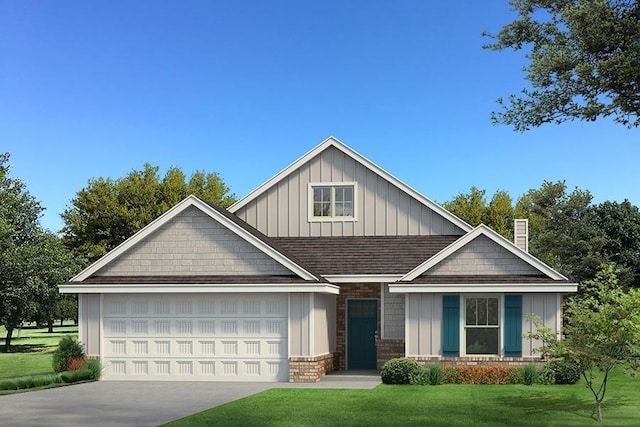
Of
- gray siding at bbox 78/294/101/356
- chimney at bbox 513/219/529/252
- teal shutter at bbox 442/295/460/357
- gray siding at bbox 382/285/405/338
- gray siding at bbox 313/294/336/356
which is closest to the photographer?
teal shutter at bbox 442/295/460/357

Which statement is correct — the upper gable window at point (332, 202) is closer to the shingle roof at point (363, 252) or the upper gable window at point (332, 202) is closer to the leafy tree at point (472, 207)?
the shingle roof at point (363, 252)

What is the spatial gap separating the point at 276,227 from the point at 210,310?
5.77 m

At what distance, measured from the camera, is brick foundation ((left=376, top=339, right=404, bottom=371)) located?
1070 inches

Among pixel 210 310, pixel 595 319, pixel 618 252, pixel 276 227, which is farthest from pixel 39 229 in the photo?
pixel 595 319

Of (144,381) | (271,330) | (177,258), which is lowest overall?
(144,381)

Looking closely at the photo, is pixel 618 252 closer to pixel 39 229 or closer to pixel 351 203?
pixel 351 203

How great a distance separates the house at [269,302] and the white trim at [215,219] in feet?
0.13

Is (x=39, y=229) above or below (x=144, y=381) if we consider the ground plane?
above

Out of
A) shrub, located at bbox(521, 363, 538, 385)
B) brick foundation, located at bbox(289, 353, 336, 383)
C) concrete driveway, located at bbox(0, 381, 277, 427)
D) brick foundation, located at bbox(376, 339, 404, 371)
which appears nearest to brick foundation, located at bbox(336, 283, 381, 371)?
brick foundation, located at bbox(376, 339, 404, 371)

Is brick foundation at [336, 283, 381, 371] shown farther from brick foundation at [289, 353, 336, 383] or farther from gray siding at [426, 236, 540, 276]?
brick foundation at [289, 353, 336, 383]

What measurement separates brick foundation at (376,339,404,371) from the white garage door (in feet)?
11.4

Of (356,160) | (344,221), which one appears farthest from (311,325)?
(356,160)

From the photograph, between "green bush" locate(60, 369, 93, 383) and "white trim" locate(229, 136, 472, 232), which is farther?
"white trim" locate(229, 136, 472, 232)

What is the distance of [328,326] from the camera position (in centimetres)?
2770
